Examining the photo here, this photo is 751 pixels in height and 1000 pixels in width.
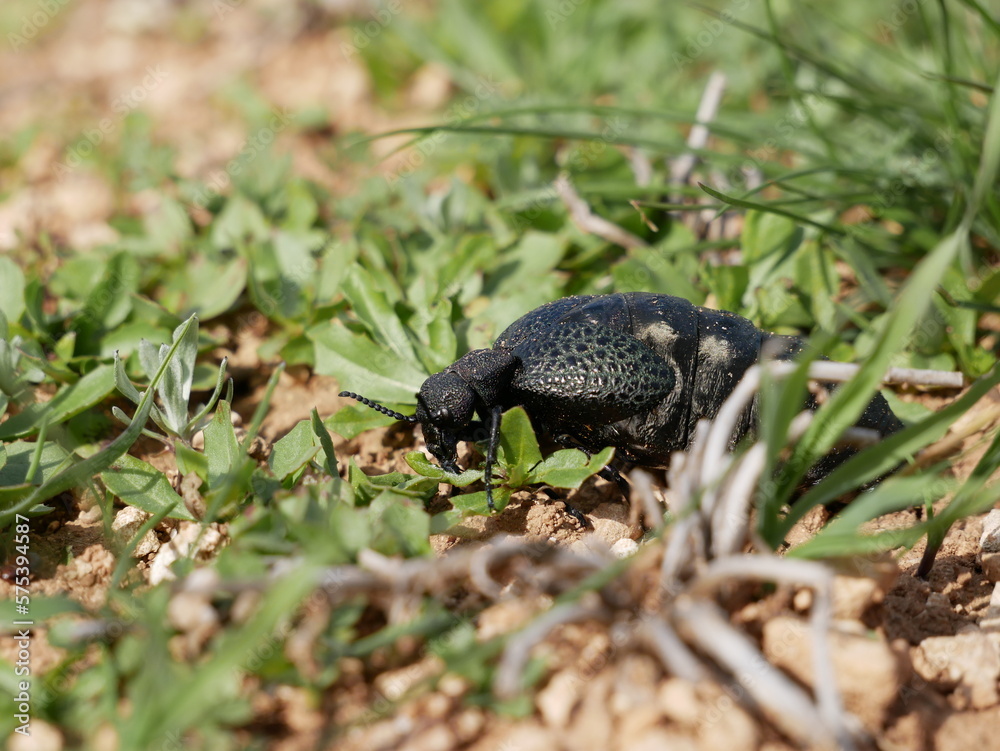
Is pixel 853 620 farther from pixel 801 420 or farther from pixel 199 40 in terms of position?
pixel 199 40

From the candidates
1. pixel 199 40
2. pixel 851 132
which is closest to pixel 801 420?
pixel 851 132

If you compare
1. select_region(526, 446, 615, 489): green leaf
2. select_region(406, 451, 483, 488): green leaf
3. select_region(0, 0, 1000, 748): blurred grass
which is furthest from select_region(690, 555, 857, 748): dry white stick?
select_region(406, 451, 483, 488): green leaf

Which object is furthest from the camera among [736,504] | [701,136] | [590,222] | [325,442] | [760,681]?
[701,136]

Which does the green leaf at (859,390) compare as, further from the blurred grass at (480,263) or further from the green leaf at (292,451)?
the green leaf at (292,451)

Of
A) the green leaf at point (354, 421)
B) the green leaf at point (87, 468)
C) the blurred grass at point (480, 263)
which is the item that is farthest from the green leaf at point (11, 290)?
the green leaf at point (354, 421)

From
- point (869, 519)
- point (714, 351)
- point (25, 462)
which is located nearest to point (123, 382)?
point (25, 462)

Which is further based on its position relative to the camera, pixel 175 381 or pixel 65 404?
pixel 65 404

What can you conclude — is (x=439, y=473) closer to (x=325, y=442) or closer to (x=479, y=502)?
(x=479, y=502)
